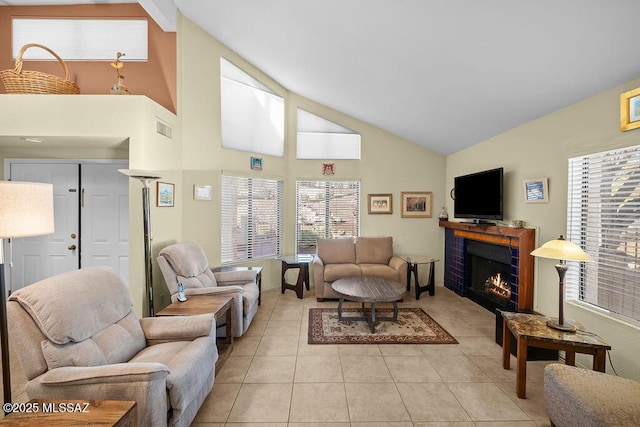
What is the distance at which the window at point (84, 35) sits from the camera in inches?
147

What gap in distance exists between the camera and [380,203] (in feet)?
18.1

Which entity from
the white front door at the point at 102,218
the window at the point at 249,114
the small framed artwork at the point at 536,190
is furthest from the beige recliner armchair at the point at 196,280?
the small framed artwork at the point at 536,190

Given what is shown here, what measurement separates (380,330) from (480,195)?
241cm

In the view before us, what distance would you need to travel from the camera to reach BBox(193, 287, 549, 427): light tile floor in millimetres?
2037

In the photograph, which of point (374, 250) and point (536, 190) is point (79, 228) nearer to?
point (374, 250)

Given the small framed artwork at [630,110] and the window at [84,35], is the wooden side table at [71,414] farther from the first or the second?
the window at [84,35]

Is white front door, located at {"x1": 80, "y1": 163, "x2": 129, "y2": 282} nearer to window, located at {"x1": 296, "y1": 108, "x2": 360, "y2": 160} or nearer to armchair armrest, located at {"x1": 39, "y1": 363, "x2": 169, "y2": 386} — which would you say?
armchair armrest, located at {"x1": 39, "y1": 363, "x2": 169, "y2": 386}

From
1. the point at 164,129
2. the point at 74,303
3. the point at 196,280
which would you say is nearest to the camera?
the point at 74,303

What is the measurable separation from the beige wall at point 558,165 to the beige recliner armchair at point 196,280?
3.29 meters

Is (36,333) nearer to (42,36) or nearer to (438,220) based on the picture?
A: (42,36)

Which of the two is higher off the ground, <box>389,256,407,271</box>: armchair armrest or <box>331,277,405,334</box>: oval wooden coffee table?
<box>389,256,407,271</box>: armchair armrest

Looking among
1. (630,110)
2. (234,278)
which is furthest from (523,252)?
(234,278)

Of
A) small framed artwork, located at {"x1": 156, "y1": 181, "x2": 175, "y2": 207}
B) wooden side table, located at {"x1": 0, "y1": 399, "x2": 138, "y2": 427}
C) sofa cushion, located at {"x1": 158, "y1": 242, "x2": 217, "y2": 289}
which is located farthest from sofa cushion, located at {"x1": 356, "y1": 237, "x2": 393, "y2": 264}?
wooden side table, located at {"x1": 0, "y1": 399, "x2": 138, "y2": 427}

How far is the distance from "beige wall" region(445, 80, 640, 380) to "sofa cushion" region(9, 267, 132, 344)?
3.85m
